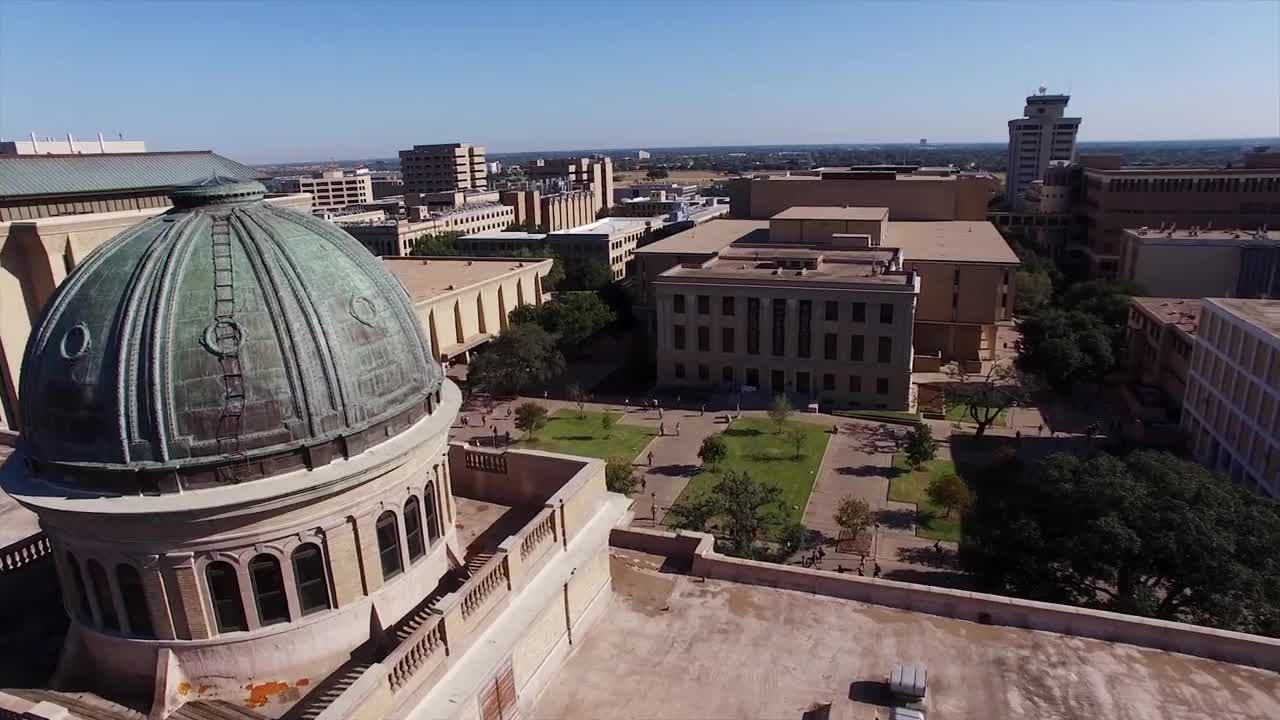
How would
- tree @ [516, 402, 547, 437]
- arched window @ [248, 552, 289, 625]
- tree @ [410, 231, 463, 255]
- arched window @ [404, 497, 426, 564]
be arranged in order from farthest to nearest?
tree @ [410, 231, 463, 255] → tree @ [516, 402, 547, 437] → arched window @ [404, 497, 426, 564] → arched window @ [248, 552, 289, 625]

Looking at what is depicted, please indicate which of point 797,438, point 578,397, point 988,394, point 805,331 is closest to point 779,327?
point 805,331

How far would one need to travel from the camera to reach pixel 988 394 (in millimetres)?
59406

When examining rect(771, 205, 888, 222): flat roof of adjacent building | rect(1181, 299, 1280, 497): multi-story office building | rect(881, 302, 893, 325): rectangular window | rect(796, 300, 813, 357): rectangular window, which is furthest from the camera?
rect(771, 205, 888, 222): flat roof of adjacent building

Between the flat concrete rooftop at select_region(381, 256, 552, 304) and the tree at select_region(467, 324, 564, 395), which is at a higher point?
the flat concrete rooftop at select_region(381, 256, 552, 304)

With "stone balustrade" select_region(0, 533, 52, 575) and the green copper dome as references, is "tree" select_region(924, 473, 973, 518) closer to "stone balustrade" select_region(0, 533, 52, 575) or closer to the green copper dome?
the green copper dome

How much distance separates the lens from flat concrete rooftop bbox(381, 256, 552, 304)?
79375 millimetres

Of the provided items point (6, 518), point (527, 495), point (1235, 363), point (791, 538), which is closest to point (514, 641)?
point (527, 495)

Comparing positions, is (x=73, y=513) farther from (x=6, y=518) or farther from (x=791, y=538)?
(x=791, y=538)

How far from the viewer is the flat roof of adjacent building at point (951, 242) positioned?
8106 cm

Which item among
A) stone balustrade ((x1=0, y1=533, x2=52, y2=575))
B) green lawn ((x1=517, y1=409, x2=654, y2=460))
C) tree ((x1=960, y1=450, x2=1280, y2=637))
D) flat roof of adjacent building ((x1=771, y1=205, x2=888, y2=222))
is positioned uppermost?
flat roof of adjacent building ((x1=771, y1=205, x2=888, y2=222))

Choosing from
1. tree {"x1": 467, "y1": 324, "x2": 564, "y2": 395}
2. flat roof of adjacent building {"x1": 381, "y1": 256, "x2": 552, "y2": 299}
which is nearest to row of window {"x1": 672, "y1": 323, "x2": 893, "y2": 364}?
tree {"x1": 467, "y1": 324, "x2": 564, "y2": 395}

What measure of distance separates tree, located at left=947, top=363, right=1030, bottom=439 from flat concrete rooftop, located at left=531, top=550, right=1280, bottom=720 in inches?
1635

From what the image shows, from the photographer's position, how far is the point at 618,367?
8319 cm

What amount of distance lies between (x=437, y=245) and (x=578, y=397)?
2407 inches
